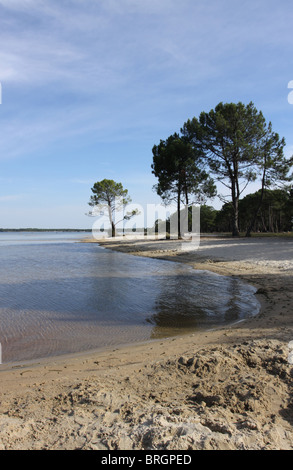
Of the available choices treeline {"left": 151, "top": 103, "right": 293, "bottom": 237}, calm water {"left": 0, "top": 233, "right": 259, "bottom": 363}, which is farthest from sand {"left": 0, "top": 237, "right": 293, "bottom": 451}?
treeline {"left": 151, "top": 103, "right": 293, "bottom": 237}

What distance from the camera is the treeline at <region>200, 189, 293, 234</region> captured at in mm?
42675

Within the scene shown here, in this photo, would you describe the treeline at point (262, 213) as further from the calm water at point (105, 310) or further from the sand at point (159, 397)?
the sand at point (159, 397)

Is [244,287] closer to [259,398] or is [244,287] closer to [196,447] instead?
[259,398]

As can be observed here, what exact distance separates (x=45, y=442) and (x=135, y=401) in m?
0.85

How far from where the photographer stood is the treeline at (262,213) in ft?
140

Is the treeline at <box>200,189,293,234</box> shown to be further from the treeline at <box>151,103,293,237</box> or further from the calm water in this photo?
the calm water

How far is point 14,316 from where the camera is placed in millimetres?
6480

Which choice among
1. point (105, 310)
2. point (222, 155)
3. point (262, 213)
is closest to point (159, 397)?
point (105, 310)

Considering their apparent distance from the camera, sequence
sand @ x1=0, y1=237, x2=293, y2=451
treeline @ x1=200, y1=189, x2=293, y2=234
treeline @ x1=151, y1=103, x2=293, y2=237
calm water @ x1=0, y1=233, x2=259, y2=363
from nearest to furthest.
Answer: sand @ x1=0, y1=237, x2=293, y2=451
calm water @ x1=0, y1=233, x2=259, y2=363
treeline @ x1=151, y1=103, x2=293, y2=237
treeline @ x1=200, y1=189, x2=293, y2=234

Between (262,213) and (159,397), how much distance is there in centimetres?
5647

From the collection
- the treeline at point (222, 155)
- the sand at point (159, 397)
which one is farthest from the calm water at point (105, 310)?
the treeline at point (222, 155)

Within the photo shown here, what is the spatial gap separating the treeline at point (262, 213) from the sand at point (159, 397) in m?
33.5

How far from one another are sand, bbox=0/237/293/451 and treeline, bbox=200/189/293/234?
33.5 meters
